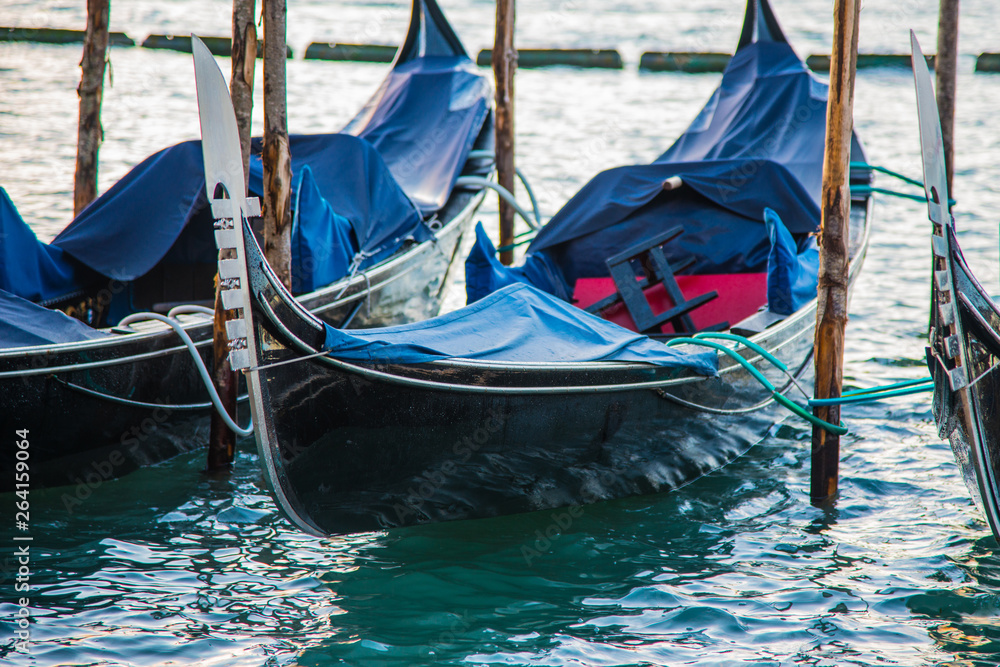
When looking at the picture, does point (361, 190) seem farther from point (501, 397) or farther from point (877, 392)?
point (877, 392)

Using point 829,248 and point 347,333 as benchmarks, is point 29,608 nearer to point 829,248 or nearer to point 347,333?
point 347,333

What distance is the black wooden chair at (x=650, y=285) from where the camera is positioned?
16.7 feet

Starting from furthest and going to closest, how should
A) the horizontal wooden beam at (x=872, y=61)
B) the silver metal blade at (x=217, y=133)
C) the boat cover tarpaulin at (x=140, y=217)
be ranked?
the horizontal wooden beam at (x=872, y=61) < the boat cover tarpaulin at (x=140, y=217) < the silver metal blade at (x=217, y=133)

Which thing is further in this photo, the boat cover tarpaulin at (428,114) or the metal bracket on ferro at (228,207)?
the boat cover tarpaulin at (428,114)

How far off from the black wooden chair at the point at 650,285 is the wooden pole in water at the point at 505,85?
67.0 inches

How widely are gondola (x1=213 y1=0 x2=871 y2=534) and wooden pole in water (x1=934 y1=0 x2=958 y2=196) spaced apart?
97.9 inches

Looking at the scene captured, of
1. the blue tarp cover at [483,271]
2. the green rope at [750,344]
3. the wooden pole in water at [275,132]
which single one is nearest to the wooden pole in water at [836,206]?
the green rope at [750,344]

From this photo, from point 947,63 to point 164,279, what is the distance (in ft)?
17.5

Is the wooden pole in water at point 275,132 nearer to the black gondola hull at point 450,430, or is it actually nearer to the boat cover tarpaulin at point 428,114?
the black gondola hull at point 450,430

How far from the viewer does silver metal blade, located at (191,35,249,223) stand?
3016 millimetres

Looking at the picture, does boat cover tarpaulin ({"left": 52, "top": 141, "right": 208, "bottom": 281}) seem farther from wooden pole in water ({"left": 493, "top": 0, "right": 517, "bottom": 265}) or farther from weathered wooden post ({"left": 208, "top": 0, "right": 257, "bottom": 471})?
wooden pole in water ({"left": 493, "top": 0, "right": 517, "bottom": 265})

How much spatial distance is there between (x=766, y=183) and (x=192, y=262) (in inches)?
Result: 126

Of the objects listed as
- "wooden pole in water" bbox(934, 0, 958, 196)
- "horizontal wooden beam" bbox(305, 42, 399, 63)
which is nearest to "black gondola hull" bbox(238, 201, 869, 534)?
"wooden pole in water" bbox(934, 0, 958, 196)

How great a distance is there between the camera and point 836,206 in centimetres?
407
